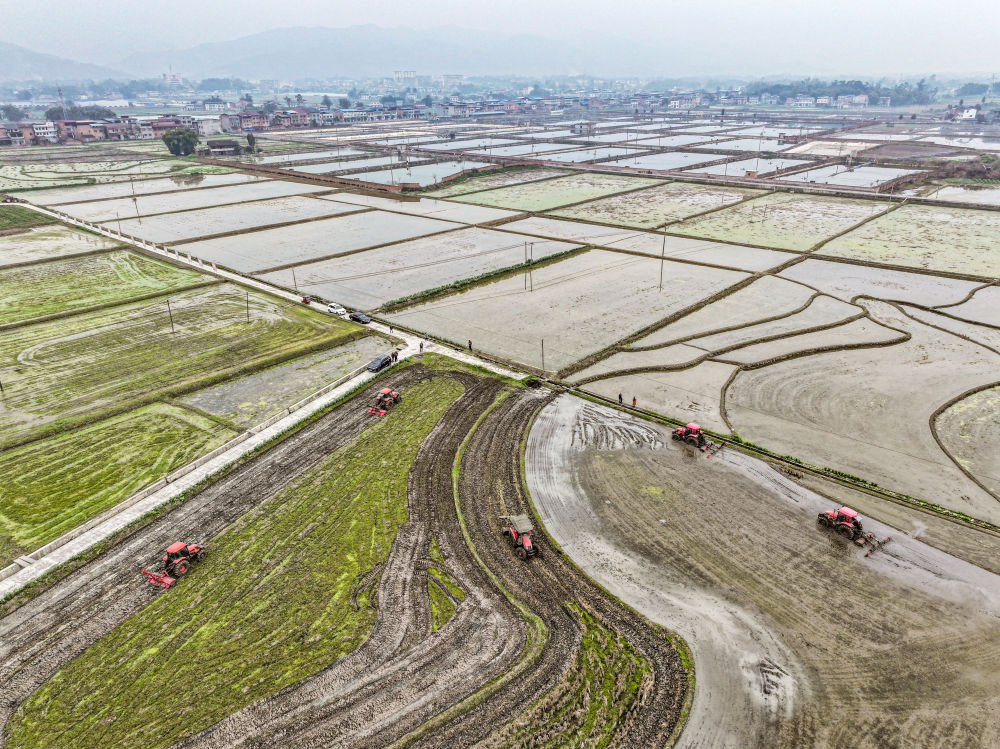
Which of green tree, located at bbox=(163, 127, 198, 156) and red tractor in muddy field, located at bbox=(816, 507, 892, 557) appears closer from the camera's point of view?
red tractor in muddy field, located at bbox=(816, 507, 892, 557)

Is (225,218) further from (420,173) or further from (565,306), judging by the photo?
(565,306)

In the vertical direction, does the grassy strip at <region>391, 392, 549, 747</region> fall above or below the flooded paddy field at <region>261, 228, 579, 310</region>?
below

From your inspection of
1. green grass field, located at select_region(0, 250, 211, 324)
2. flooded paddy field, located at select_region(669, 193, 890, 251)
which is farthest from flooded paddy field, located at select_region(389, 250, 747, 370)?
green grass field, located at select_region(0, 250, 211, 324)

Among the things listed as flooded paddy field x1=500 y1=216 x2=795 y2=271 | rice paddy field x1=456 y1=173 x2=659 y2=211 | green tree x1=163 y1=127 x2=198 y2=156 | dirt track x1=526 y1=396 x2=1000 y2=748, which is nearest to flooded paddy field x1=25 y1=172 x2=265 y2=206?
green tree x1=163 y1=127 x2=198 y2=156

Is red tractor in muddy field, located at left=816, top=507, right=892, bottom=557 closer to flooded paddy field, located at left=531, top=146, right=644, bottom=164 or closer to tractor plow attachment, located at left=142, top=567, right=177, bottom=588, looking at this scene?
tractor plow attachment, located at left=142, top=567, right=177, bottom=588

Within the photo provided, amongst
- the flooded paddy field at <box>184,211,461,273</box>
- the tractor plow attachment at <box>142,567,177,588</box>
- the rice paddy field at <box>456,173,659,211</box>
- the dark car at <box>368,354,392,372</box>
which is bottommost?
the tractor plow attachment at <box>142,567,177,588</box>

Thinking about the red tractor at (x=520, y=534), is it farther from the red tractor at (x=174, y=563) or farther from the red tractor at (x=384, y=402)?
the red tractor at (x=174, y=563)

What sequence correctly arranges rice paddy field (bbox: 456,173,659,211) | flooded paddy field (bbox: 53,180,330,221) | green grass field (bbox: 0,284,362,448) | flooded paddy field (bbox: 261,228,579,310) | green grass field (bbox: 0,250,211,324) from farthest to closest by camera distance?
1. rice paddy field (bbox: 456,173,659,211)
2. flooded paddy field (bbox: 53,180,330,221)
3. flooded paddy field (bbox: 261,228,579,310)
4. green grass field (bbox: 0,250,211,324)
5. green grass field (bbox: 0,284,362,448)

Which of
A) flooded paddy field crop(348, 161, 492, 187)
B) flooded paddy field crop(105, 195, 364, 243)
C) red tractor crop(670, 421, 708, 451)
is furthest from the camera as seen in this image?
flooded paddy field crop(348, 161, 492, 187)
